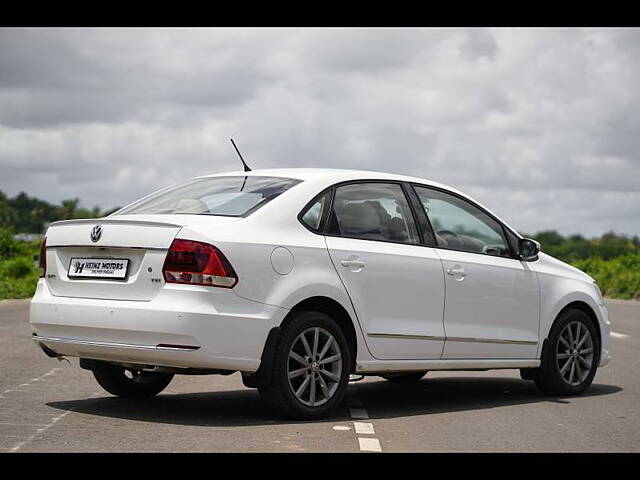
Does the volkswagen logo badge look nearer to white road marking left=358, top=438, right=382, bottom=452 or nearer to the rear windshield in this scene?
the rear windshield

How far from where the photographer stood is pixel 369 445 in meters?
7.72

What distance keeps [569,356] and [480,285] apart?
145cm

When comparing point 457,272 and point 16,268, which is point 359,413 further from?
point 16,268

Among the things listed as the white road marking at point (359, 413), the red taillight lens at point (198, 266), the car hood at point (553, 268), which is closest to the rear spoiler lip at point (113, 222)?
the red taillight lens at point (198, 266)

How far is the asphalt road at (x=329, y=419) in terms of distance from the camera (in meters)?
7.73

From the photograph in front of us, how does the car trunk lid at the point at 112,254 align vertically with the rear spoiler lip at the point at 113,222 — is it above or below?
below

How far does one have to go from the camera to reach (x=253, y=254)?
8.40m

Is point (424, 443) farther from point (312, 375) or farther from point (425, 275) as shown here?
point (425, 275)

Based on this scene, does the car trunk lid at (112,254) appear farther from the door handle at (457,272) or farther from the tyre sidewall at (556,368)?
the tyre sidewall at (556,368)

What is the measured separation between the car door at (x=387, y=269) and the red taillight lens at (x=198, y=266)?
38.5 inches

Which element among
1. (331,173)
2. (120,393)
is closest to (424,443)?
(331,173)
